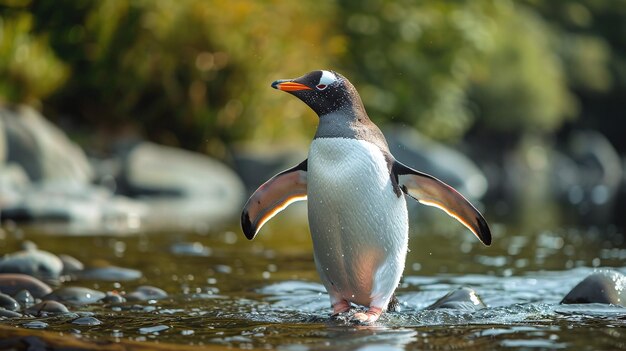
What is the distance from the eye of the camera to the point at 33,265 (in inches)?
241

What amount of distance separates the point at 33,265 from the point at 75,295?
43.7 inches

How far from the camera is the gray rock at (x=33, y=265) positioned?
6055mm

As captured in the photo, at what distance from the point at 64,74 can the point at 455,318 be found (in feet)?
40.5

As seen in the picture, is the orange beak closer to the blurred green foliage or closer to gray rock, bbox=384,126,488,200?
the blurred green foliage

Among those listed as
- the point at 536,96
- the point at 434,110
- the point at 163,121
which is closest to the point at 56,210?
the point at 163,121

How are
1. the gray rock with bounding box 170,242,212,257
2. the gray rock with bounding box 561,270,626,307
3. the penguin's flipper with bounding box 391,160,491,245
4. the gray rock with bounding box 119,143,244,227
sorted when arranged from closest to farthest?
the penguin's flipper with bounding box 391,160,491,245 → the gray rock with bounding box 561,270,626,307 → the gray rock with bounding box 170,242,212,257 → the gray rock with bounding box 119,143,244,227

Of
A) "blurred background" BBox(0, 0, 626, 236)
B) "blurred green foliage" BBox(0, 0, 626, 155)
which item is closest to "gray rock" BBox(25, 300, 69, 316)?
"blurred background" BBox(0, 0, 626, 236)

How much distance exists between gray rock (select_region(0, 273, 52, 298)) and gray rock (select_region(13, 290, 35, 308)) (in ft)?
0.37

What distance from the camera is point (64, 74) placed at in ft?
→ 51.6

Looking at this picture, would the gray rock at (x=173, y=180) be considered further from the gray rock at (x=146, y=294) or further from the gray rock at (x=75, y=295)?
the gray rock at (x=75, y=295)

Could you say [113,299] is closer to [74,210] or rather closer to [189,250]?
[189,250]

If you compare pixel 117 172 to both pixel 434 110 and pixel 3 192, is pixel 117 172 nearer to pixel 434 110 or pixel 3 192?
pixel 3 192

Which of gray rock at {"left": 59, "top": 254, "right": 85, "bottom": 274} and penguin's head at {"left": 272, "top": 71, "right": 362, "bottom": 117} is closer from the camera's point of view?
penguin's head at {"left": 272, "top": 71, "right": 362, "bottom": 117}

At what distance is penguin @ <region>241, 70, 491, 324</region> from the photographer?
14.7 feet
